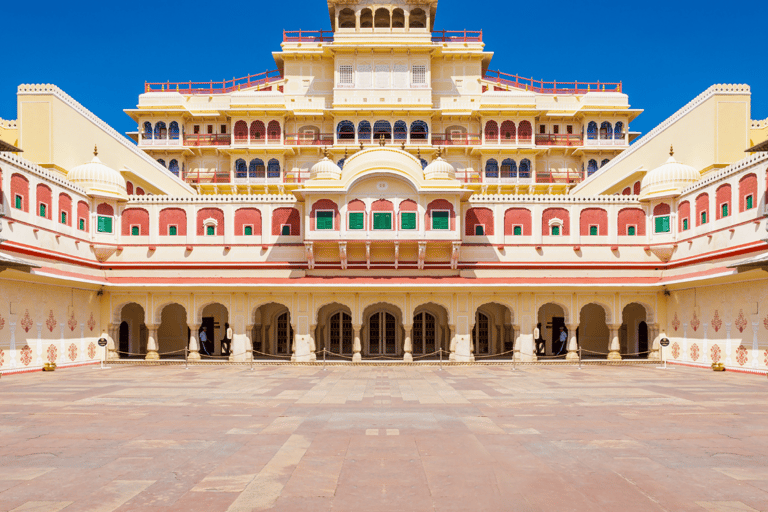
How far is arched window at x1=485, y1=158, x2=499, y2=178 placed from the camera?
45469mm

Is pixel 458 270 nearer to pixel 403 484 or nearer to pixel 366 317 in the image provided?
pixel 366 317

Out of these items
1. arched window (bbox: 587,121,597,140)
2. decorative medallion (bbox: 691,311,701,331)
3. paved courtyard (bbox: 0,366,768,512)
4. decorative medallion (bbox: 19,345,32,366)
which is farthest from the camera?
arched window (bbox: 587,121,597,140)

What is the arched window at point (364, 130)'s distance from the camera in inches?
1767

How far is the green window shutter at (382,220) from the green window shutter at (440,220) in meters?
2.20

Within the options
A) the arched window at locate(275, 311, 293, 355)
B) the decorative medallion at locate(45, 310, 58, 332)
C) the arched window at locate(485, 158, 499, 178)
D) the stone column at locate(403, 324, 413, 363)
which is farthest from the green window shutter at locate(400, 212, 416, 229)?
the decorative medallion at locate(45, 310, 58, 332)

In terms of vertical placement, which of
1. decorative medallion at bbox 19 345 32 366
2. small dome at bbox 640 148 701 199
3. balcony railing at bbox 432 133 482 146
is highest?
balcony railing at bbox 432 133 482 146

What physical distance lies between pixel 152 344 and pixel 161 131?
67.6 feet

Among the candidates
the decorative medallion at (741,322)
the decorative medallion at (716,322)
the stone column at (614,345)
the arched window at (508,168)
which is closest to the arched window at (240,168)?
the arched window at (508,168)

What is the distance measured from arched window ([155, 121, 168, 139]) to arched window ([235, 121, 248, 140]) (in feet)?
18.0

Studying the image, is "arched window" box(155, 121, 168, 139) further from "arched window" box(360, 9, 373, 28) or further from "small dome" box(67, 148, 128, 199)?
"arched window" box(360, 9, 373, 28)

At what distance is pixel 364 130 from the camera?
45125 millimetres

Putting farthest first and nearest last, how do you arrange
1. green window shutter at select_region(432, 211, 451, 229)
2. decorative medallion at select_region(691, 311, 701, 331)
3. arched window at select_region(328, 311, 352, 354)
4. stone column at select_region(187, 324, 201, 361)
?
arched window at select_region(328, 311, 352, 354) → stone column at select_region(187, 324, 201, 361) → green window shutter at select_region(432, 211, 451, 229) → decorative medallion at select_region(691, 311, 701, 331)

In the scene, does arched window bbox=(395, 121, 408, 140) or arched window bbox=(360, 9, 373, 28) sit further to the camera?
arched window bbox=(360, 9, 373, 28)

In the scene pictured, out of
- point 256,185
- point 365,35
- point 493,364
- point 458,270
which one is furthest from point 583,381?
point 365,35
